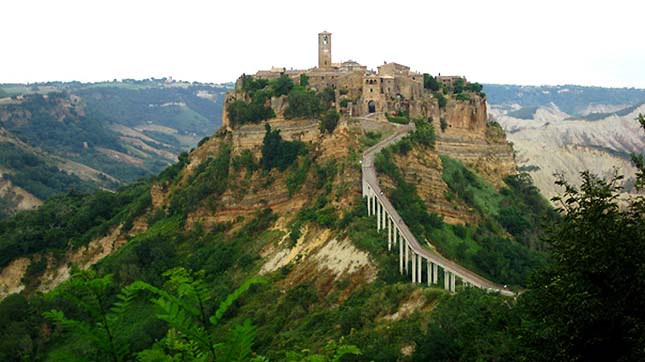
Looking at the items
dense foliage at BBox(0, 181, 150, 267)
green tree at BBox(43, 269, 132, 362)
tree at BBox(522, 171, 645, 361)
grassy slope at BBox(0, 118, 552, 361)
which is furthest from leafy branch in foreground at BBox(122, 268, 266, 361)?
dense foliage at BBox(0, 181, 150, 267)

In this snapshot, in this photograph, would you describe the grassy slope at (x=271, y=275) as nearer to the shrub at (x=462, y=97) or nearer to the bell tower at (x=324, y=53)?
the shrub at (x=462, y=97)

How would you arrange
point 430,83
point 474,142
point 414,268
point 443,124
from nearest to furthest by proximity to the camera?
1. point 414,268
2. point 443,124
3. point 474,142
4. point 430,83

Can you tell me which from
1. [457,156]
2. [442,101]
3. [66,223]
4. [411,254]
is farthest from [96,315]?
[66,223]

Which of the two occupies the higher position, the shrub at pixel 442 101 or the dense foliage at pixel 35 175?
the shrub at pixel 442 101

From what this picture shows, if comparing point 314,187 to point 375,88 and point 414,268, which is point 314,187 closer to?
point 375,88

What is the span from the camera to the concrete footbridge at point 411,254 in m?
41.6

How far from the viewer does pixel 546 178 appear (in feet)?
398

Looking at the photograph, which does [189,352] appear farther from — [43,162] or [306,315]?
[43,162]

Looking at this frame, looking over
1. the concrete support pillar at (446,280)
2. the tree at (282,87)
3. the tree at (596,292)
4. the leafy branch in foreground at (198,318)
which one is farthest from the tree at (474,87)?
the leafy branch in foreground at (198,318)

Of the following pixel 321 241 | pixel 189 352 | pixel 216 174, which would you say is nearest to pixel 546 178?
pixel 216 174

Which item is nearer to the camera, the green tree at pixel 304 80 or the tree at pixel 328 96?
the tree at pixel 328 96

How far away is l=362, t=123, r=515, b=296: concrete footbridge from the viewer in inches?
1636

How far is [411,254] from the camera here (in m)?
44.2

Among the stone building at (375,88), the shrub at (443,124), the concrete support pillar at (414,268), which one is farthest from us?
the shrub at (443,124)
